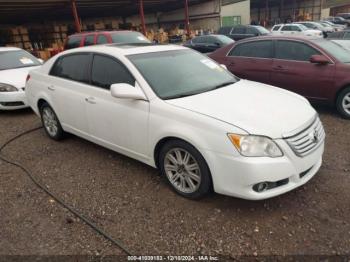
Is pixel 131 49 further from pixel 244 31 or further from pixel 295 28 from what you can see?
pixel 295 28

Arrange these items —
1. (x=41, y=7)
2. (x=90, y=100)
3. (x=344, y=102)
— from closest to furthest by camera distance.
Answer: (x=90, y=100)
(x=344, y=102)
(x=41, y=7)

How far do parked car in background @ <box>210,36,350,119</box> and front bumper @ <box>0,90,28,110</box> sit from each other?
4.61m

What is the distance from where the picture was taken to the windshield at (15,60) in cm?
755

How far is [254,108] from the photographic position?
10.2 ft

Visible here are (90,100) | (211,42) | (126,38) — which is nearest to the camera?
(90,100)

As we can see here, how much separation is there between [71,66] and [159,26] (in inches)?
1393

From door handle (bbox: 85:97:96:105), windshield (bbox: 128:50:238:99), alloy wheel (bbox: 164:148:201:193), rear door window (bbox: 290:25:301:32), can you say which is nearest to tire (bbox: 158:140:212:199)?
alloy wheel (bbox: 164:148:201:193)

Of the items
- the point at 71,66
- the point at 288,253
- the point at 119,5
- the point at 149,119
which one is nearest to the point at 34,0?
the point at 119,5

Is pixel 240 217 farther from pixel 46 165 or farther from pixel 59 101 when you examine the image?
pixel 59 101

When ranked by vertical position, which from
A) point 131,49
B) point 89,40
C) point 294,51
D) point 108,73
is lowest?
point 294,51

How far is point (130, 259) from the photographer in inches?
99.9

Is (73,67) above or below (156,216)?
above

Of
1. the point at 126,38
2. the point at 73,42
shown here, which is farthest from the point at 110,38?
the point at 73,42

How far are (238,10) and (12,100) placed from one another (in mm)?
33845
